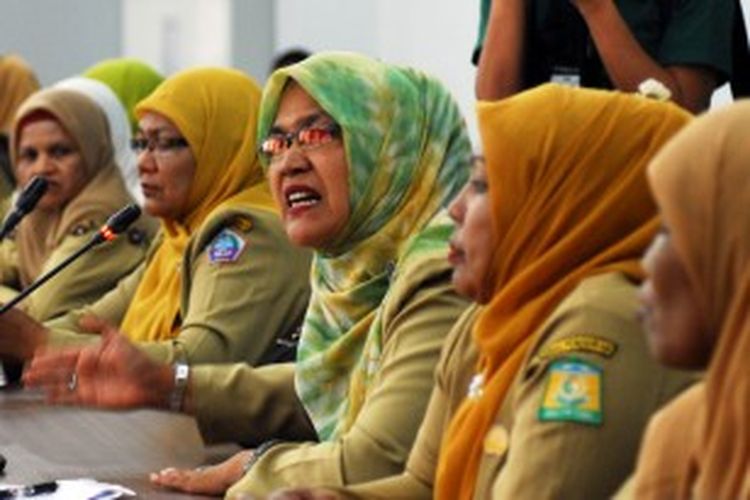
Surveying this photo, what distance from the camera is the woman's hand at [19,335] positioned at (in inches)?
132

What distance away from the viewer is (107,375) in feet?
9.28

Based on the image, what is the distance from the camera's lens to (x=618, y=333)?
76.1 inches

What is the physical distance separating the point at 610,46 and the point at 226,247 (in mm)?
915

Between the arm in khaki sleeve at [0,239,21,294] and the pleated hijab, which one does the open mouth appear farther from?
the arm in khaki sleeve at [0,239,21,294]

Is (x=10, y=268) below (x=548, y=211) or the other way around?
below

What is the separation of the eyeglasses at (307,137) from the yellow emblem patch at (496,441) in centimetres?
86

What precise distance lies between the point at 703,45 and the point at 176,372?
0.92 meters

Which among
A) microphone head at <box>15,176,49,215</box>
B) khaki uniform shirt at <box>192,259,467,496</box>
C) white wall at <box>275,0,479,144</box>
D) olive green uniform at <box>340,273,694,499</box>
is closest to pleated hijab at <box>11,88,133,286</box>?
white wall at <box>275,0,479,144</box>

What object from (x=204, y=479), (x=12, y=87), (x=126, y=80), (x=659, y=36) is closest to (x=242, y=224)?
(x=659, y=36)

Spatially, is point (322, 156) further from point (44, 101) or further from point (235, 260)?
point (44, 101)

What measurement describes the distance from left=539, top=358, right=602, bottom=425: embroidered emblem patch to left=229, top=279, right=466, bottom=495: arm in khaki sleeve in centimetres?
53

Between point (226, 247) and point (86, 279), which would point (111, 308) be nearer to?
point (86, 279)

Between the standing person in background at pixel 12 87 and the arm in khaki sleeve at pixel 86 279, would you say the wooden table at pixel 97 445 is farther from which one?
the standing person in background at pixel 12 87

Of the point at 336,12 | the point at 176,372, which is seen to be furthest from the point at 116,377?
the point at 336,12
